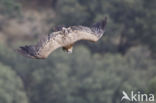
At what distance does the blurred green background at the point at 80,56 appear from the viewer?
115 ft

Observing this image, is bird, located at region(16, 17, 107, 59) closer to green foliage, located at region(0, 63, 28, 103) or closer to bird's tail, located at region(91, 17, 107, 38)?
bird's tail, located at region(91, 17, 107, 38)

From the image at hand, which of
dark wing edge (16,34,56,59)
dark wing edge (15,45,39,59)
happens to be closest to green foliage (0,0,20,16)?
dark wing edge (16,34,56,59)

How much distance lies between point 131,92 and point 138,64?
6.71 metres

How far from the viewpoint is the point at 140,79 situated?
3762 centimetres

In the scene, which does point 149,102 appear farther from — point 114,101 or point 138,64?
point 138,64

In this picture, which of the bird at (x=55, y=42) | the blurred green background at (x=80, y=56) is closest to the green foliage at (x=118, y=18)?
the blurred green background at (x=80, y=56)

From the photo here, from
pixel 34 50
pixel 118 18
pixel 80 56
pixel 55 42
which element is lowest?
pixel 34 50

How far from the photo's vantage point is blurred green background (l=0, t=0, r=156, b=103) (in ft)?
115

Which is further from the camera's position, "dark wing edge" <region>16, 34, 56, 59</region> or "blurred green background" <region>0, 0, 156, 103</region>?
"blurred green background" <region>0, 0, 156, 103</region>

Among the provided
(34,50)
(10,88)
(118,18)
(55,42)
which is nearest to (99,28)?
(55,42)

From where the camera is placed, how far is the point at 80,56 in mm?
37594

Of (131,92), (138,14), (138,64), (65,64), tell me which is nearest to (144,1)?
(138,14)

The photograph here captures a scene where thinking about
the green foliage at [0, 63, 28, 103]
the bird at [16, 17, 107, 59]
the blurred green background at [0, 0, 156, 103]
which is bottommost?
the bird at [16, 17, 107, 59]

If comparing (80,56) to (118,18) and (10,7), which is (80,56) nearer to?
(10,7)
